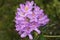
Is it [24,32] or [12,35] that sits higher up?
[24,32]

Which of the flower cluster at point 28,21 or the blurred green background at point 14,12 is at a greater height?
the flower cluster at point 28,21

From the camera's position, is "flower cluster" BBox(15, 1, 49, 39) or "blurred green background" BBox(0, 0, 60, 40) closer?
"flower cluster" BBox(15, 1, 49, 39)

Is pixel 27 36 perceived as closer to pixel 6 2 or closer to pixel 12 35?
pixel 12 35

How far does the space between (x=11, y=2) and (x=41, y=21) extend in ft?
5.16

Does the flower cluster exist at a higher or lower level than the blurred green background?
higher

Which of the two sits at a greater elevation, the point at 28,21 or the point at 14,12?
the point at 28,21

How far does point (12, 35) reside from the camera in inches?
99.7

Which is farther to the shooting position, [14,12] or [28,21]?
[14,12]

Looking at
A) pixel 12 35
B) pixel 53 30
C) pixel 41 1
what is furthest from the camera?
pixel 41 1

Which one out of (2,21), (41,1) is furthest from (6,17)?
(41,1)

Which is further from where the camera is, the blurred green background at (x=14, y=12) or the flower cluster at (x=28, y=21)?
the blurred green background at (x=14, y=12)

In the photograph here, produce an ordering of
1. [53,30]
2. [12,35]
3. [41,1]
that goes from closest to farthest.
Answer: [12,35], [53,30], [41,1]

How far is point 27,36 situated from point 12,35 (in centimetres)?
77

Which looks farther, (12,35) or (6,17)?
A: (6,17)
